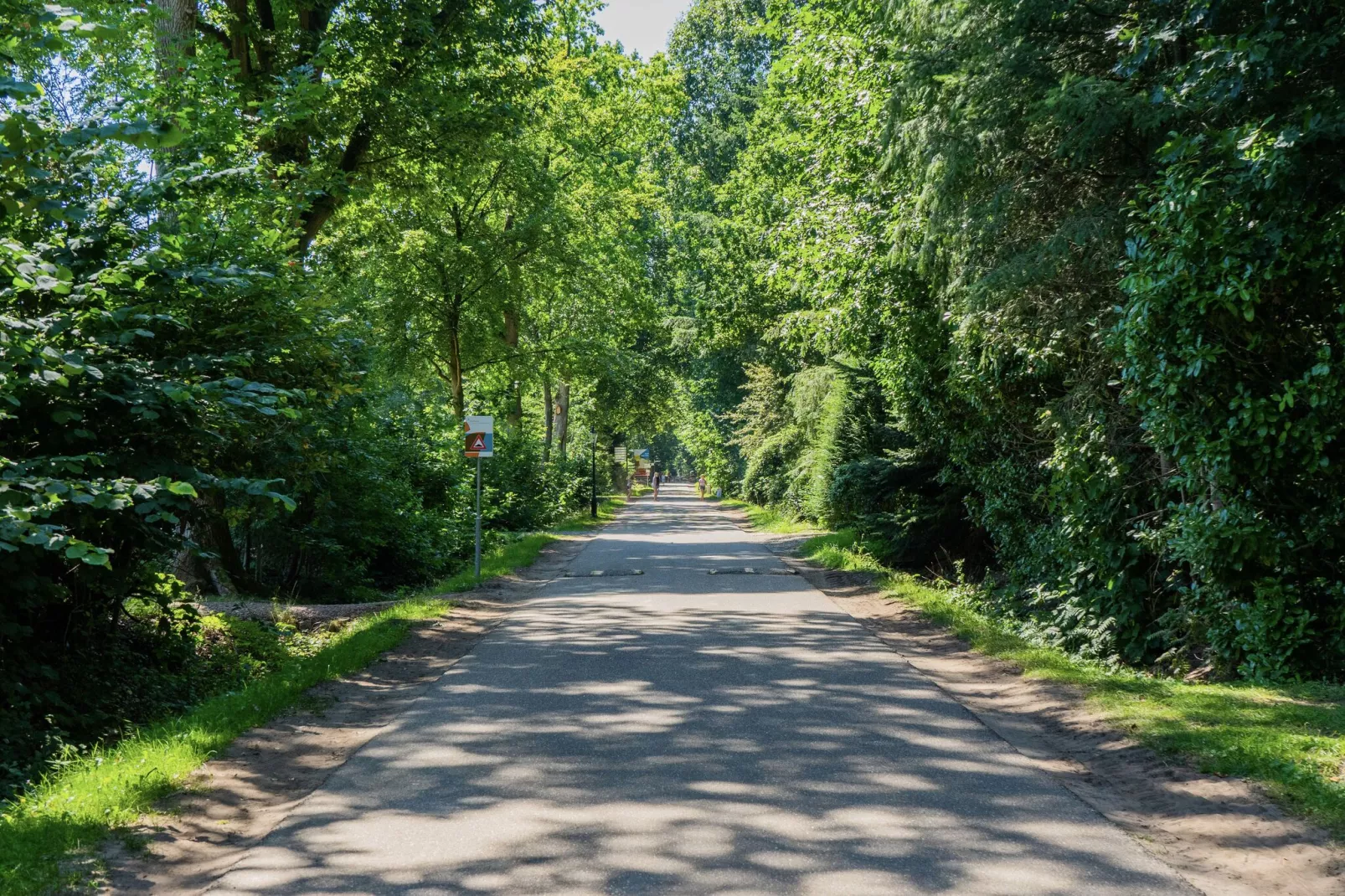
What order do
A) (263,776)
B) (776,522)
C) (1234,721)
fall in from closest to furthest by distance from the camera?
1. (263,776)
2. (1234,721)
3. (776,522)

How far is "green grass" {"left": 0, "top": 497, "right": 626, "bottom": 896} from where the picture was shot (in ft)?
16.7

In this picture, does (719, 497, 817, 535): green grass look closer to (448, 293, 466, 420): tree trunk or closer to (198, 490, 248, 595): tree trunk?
(448, 293, 466, 420): tree trunk

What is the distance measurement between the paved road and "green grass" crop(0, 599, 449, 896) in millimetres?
825

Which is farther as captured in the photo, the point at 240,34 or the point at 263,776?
the point at 240,34

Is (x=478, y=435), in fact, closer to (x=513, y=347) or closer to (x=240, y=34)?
(x=240, y=34)

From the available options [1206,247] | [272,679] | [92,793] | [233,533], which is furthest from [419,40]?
[92,793]

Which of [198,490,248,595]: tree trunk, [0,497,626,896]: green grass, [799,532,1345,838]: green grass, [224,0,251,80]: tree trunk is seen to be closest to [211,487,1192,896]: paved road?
[0,497,626,896]: green grass

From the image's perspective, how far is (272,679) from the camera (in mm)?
9805

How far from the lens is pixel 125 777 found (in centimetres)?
645

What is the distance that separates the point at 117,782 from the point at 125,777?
3.7 inches

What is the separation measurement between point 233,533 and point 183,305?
373 inches

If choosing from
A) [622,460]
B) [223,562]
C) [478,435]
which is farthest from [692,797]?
[622,460]

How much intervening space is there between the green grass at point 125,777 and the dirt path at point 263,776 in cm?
12

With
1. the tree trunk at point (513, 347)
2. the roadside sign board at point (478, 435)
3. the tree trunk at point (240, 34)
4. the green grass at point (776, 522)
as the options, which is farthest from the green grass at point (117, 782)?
the green grass at point (776, 522)
